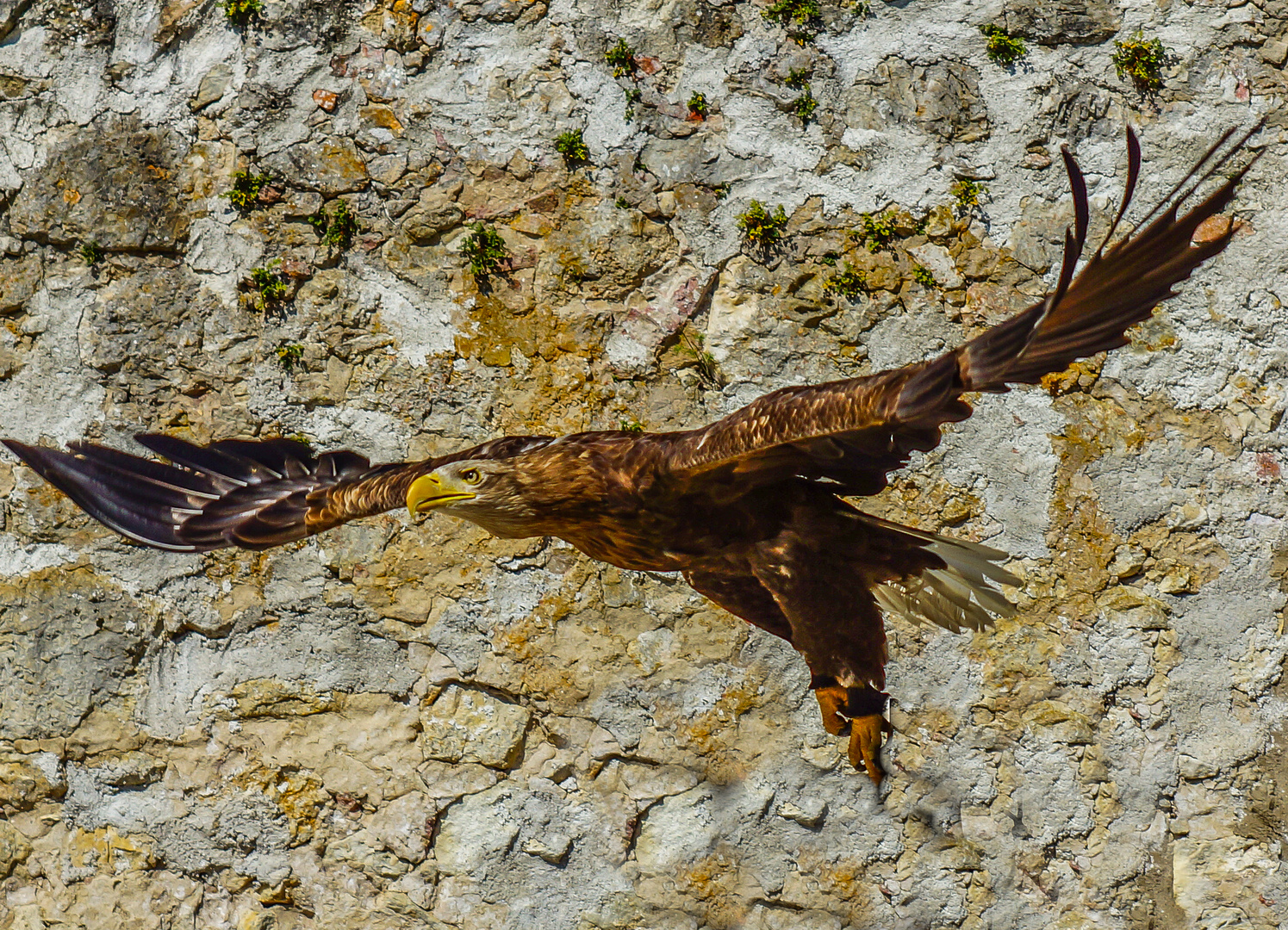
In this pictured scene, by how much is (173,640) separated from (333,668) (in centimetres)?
69

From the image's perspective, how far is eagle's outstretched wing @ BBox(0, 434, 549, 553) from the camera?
3.49 m

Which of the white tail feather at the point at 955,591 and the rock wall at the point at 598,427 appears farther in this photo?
the rock wall at the point at 598,427

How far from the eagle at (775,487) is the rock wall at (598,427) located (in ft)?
2.33

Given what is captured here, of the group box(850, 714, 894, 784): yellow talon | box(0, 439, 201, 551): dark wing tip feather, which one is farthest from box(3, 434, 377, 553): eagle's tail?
box(850, 714, 894, 784): yellow talon

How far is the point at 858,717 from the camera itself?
3318mm

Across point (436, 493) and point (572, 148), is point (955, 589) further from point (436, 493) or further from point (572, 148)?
point (572, 148)

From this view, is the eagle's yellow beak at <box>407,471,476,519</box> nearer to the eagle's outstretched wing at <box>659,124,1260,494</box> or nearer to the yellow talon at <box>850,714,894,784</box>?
the eagle's outstretched wing at <box>659,124,1260,494</box>

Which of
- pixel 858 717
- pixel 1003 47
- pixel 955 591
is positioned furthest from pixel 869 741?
pixel 1003 47

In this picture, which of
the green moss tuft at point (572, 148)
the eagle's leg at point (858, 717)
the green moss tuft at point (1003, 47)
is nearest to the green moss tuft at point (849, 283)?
the green moss tuft at point (1003, 47)

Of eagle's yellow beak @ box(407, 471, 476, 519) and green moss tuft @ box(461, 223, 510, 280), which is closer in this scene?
eagle's yellow beak @ box(407, 471, 476, 519)

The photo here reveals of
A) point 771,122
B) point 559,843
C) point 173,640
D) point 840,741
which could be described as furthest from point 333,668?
point 771,122

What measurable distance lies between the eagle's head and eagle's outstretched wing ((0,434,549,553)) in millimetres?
511

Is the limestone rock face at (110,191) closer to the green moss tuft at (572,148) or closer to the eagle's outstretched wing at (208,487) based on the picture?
the eagle's outstretched wing at (208,487)

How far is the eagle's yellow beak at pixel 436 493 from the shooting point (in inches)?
111
